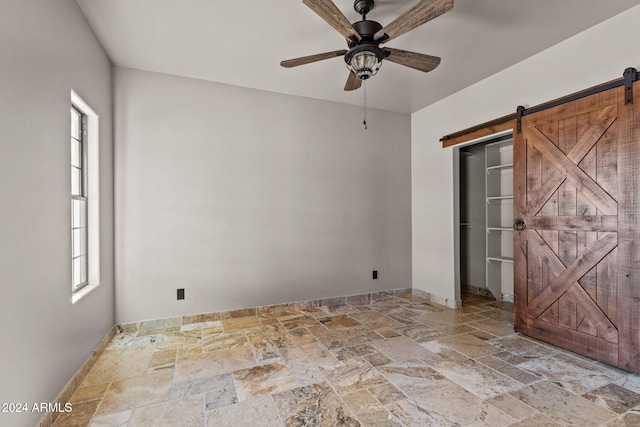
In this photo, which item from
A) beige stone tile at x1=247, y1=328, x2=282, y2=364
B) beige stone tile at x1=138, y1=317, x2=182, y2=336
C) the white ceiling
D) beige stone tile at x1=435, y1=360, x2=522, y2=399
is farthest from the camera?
beige stone tile at x1=138, y1=317, x2=182, y2=336

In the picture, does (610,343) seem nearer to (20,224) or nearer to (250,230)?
(250,230)

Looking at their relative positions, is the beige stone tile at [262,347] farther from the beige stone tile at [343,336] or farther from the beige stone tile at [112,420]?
the beige stone tile at [112,420]

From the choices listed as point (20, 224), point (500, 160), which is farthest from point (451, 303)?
point (20, 224)

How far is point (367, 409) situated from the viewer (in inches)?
80.0

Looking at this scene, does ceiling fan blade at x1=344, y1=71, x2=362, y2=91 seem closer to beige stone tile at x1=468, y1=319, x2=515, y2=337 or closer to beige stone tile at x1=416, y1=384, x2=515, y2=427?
beige stone tile at x1=416, y1=384, x2=515, y2=427

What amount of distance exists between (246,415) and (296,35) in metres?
3.03

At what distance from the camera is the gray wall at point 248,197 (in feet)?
11.3

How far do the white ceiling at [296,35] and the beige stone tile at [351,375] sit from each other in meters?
2.89

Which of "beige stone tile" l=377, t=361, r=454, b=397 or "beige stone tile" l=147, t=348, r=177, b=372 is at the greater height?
"beige stone tile" l=377, t=361, r=454, b=397

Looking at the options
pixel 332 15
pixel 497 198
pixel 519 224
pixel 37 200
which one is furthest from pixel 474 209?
pixel 37 200

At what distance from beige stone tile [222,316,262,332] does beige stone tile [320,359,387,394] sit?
A: 1306 mm

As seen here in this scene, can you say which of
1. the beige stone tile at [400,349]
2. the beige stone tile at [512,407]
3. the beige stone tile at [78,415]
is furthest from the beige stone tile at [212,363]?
the beige stone tile at [512,407]

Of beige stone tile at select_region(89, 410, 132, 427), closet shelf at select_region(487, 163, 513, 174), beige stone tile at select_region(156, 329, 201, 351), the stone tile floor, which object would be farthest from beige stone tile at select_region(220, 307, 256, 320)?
closet shelf at select_region(487, 163, 513, 174)

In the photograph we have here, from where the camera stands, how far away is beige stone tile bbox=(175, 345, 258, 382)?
2506 millimetres
